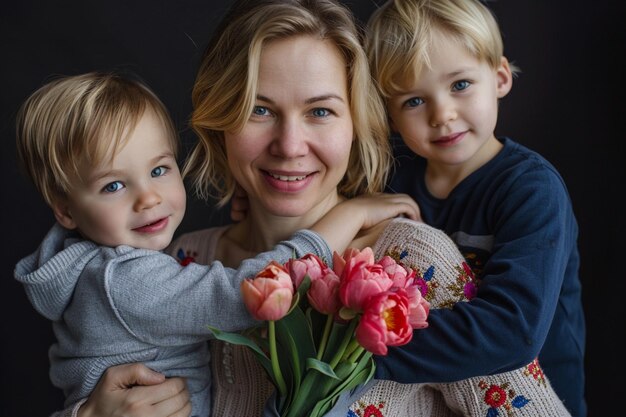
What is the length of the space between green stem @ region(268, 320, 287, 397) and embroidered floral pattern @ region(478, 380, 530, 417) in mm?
517

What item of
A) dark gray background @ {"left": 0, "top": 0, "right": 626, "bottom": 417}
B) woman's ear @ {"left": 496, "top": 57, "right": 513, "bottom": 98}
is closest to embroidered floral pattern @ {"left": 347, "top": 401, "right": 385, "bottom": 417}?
woman's ear @ {"left": 496, "top": 57, "right": 513, "bottom": 98}

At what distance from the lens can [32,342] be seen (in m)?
3.03

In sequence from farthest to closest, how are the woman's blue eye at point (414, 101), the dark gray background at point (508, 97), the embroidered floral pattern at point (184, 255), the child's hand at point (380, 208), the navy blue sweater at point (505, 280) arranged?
the dark gray background at point (508, 97), the embroidered floral pattern at point (184, 255), the woman's blue eye at point (414, 101), the child's hand at point (380, 208), the navy blue sweater at point (505, 280)

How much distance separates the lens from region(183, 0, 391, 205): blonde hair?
5.89ft

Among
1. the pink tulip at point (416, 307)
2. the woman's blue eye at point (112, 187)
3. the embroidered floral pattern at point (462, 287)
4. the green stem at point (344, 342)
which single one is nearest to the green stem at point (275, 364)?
the green stem at point (344, 342)

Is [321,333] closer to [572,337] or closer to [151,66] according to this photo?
[572,337]

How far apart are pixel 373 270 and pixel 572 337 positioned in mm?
1084

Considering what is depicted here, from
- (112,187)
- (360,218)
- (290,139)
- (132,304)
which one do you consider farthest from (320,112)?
(132,304)

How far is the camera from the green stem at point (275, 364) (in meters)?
1.37

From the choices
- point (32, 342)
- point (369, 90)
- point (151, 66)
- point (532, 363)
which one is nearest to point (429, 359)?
point (532, 363)

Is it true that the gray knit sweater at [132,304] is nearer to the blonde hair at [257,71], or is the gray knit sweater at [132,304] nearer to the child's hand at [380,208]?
the child's hand at [380,208]

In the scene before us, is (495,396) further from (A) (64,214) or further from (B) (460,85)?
(A) (64,214)

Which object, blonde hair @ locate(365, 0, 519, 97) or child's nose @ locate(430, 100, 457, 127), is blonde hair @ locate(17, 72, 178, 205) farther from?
child's nose @ locate(430, 100, 457, 127)

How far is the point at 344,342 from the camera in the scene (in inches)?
54.4
